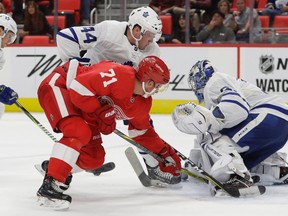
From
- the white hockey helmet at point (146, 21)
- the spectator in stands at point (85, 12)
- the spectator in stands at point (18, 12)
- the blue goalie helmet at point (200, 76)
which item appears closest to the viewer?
the blue goalie helmet at point (200, 76)

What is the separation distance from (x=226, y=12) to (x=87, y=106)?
16.7 feet

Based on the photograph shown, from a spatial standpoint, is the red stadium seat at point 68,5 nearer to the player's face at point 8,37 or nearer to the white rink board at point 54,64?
the white rink board at point 54,64

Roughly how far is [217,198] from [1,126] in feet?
12.1

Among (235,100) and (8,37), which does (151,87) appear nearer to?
(235,100)

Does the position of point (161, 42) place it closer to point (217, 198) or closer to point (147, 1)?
point (147, 1)

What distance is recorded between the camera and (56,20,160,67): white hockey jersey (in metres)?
4.39

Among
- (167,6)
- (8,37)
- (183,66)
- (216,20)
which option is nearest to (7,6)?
(167,6)

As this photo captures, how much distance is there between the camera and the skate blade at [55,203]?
323 centimetres

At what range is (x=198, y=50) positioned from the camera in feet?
26.4

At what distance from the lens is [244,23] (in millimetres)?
8039

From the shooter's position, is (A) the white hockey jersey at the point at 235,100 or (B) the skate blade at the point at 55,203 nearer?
(B) the skate blade at the point at 55,203

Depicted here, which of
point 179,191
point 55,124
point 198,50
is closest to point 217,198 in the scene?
point 179,191

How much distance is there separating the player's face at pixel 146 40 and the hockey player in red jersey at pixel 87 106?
704 millimetres

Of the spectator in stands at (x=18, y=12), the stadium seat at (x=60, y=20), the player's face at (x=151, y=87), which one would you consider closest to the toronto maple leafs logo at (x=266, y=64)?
the stadium seat at (x=60, y=20)
